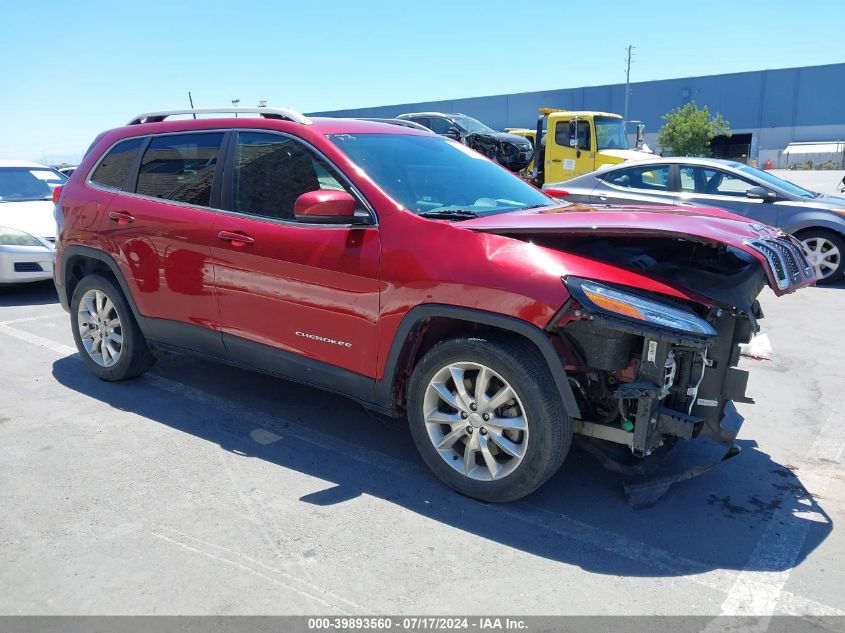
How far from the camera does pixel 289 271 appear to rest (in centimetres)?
381

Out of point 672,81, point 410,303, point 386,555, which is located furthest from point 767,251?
point 672,81

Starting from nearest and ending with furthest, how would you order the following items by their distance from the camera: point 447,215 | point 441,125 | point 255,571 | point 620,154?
point 255,571 < point 447,215 < point 620,154 < point 441,125

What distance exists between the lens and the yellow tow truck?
15.5 meters

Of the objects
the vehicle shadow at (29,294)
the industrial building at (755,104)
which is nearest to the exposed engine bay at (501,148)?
the vehicle shadow at (29,294)

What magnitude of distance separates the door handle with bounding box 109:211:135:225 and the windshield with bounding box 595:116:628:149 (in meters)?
12.7

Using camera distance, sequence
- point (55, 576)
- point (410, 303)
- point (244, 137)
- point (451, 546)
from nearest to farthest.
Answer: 1. point (55, 576)
2. point (451, 546)
3. point (410, 303)
4. point (244, 137)

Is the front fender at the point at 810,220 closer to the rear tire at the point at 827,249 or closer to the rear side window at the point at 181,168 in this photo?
the rear tire at the point at 827,249

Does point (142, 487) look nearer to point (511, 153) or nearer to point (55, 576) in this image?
point (55, 576)

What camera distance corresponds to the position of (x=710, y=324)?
307cm

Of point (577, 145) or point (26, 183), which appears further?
point (577, 145)

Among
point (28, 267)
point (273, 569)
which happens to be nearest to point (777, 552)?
point (273, 569)

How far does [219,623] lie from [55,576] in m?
0.81

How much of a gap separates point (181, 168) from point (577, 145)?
12521mm

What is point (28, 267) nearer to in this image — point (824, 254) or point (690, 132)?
point (824, 254)
